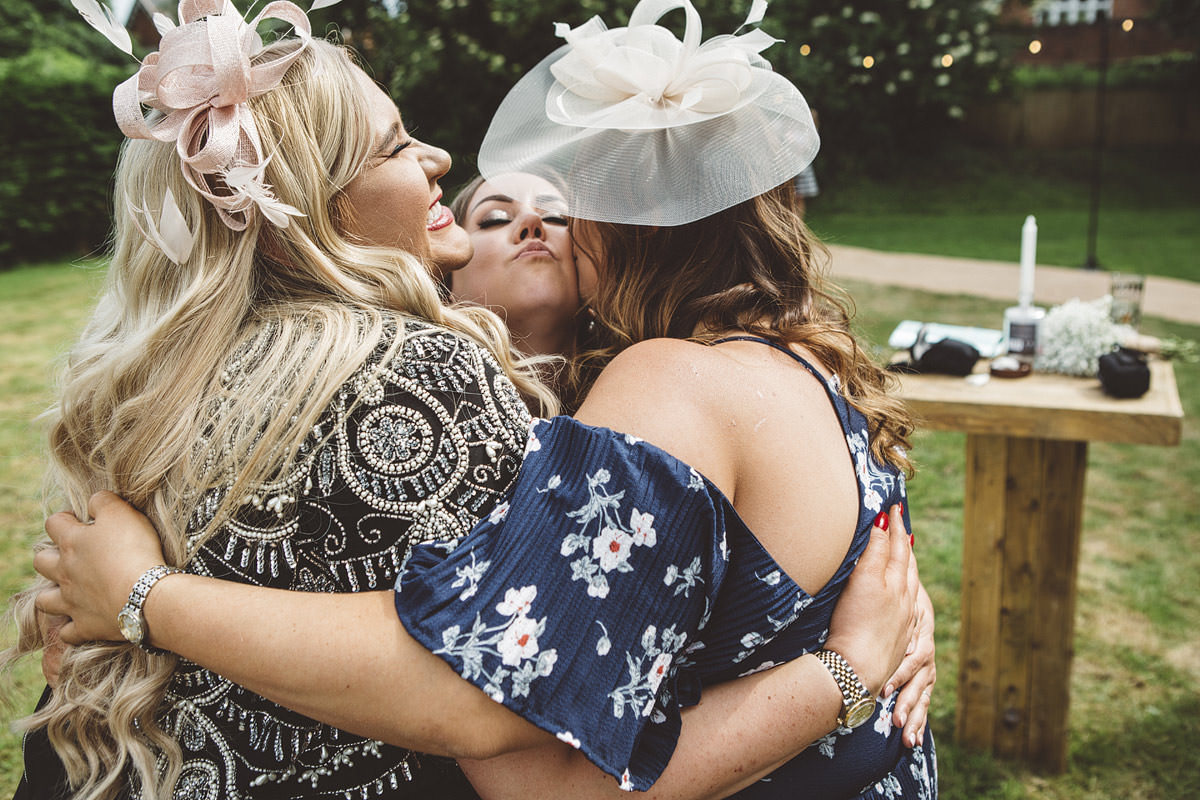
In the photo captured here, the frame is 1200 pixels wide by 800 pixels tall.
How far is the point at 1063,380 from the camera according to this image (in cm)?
303

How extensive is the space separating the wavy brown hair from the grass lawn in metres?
10.8

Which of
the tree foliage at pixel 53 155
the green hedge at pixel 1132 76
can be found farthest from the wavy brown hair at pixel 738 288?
the green hedge at pixel 1132 76

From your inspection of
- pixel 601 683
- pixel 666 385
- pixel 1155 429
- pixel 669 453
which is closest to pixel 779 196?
pixel 666 385

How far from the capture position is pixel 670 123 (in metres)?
1.61

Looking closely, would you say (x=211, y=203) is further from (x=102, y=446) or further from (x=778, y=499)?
(x=778, y=499)

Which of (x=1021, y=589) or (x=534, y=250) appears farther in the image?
(x=1021, y=589)

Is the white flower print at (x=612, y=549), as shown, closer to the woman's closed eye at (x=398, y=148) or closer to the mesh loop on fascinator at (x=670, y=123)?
the mesh loop on fascinator at (x=670, y=123)

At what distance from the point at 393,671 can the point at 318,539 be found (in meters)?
0.26

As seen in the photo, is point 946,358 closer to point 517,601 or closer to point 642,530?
point 642,530

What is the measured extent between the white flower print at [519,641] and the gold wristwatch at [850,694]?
0.54m

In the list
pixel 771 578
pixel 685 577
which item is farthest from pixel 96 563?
pixel 771 578

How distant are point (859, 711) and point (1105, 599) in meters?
3.68

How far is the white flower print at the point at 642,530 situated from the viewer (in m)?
1.24

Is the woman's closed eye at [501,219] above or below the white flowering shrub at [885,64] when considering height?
above
